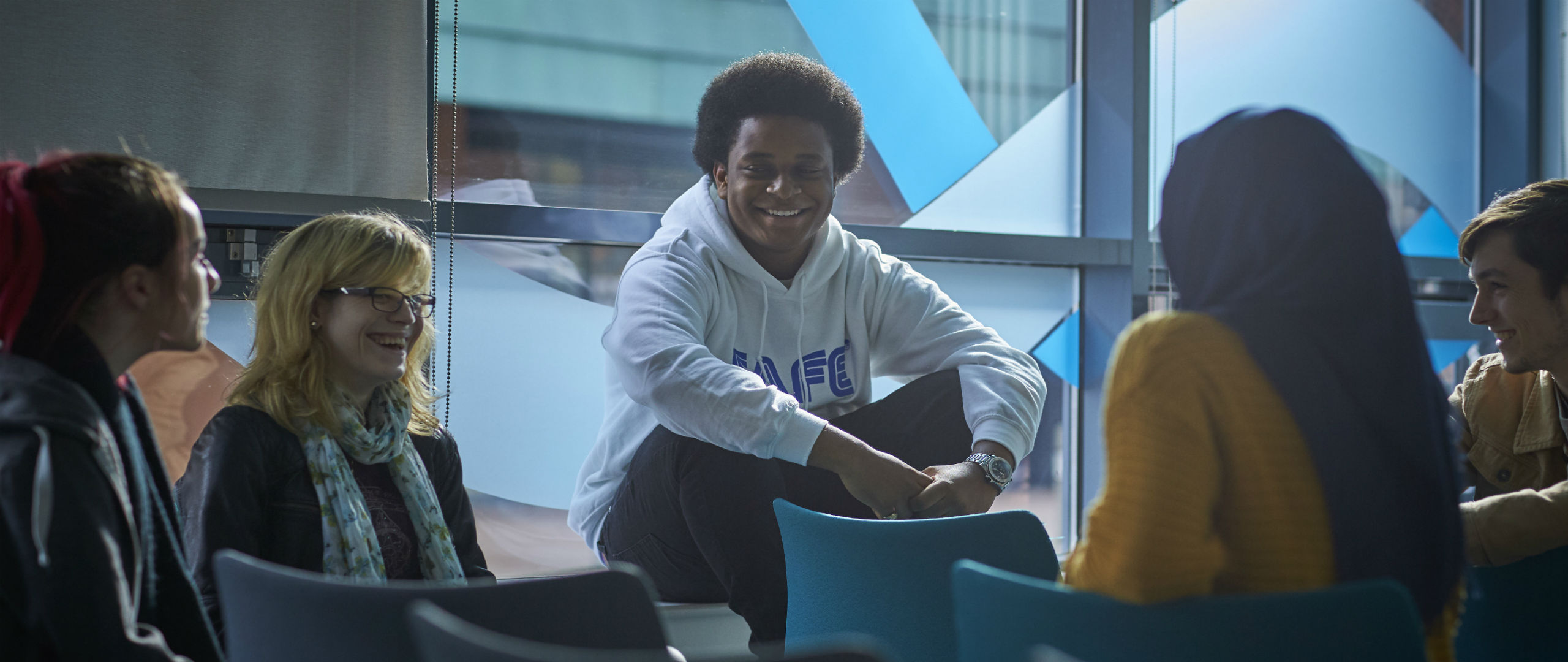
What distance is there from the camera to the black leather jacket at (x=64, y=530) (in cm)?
96

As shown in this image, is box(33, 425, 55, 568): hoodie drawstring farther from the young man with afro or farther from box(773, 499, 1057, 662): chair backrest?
the young man with afro

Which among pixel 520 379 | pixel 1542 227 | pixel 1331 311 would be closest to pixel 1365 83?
pixel 1542 227

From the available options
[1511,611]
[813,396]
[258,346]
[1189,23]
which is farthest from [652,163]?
[1511,611]

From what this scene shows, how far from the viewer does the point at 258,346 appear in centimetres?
174

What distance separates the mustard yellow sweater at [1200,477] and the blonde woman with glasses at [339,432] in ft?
3.89

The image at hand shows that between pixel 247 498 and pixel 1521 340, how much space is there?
1951mm

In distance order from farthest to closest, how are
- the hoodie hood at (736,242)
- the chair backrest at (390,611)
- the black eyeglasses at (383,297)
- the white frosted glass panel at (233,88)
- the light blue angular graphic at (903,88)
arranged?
the light blue angular graphic at (903,88) < the hoodie hood at (736,242) < the white frosted glass panel at (233,88) < the black eyeglasses at (383,297) < the chair backrest at (390,611)

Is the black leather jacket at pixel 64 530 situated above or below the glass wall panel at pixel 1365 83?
below

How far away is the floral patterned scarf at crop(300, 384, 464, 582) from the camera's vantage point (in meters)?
1.67

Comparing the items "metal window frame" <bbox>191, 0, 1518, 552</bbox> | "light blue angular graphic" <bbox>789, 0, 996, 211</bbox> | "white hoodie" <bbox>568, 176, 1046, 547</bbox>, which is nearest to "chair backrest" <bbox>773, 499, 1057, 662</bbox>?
"white hoodie" <bbox>568, 176, 1046, 547</bbox>

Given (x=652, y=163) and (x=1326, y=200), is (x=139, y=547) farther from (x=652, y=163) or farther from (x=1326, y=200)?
(x=652, y=163)

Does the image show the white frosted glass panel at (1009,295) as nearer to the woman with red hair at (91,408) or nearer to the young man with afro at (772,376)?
the young man with afro at (772,376)

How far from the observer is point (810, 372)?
2.42 meters

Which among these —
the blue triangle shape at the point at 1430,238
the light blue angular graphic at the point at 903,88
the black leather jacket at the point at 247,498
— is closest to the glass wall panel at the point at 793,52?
the light blue angular graphic at the point at 903,88
